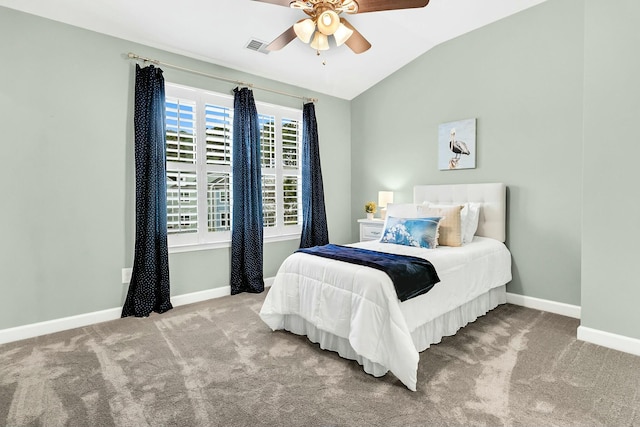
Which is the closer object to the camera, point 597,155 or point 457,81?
point 597,155

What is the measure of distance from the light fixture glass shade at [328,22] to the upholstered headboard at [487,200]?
2346 mm

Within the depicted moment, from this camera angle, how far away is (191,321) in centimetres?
318

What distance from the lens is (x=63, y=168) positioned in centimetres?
298

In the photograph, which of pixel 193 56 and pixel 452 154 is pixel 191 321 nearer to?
pixel 193 56

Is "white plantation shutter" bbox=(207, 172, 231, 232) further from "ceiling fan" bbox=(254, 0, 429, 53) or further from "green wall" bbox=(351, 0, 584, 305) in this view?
"green wall" bbox=(351, 0, 584, 305)

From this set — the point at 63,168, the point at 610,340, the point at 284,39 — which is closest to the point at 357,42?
the point at 284,39

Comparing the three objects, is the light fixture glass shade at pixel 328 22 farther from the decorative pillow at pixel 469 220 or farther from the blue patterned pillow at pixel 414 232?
the decorative pillow at pixel 469 220

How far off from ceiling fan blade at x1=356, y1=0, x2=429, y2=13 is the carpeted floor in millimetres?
2514

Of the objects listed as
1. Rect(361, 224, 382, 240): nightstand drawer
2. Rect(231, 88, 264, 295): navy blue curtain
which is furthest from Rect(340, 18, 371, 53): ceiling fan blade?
Rect(361, 224, 382, 240): nightstand drawer

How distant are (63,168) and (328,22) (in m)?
2.63

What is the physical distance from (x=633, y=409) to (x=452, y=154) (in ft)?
9.40

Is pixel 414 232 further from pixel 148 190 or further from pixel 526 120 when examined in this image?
pixel 148 190

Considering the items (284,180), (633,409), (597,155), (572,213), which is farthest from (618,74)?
(284,180)

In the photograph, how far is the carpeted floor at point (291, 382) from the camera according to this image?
5.82 ft
